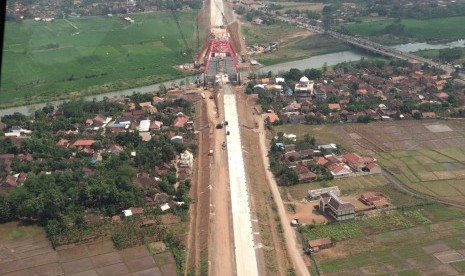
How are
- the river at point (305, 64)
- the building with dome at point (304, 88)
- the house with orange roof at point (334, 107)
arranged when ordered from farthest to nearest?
the building with dome at point (304, 88), the river at point (305, 64), the house with orange roof at point (334, 107)

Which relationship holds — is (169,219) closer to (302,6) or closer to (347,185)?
(347,185)

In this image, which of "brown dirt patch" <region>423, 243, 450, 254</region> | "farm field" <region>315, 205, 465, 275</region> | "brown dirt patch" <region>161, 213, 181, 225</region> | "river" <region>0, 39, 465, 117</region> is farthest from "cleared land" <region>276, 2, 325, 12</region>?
"brown dirt patch" <region>423, 243, 450, 254</region>

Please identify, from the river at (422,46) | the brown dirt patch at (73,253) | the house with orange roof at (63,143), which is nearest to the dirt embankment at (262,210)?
the brown dirt patch at (73,253)

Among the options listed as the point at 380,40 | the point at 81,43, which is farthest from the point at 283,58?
the point at 81,43

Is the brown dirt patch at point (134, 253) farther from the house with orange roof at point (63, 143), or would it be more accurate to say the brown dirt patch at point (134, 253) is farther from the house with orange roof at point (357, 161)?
the house with orange roof at point (357, 161)

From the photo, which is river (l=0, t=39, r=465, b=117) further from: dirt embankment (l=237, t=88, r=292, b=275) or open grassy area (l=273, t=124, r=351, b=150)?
open grassy area (l=273, t=124, r=351, b=150)

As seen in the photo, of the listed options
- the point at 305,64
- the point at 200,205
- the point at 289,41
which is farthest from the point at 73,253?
the point at 289,41

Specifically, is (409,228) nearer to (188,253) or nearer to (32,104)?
(188,253)
